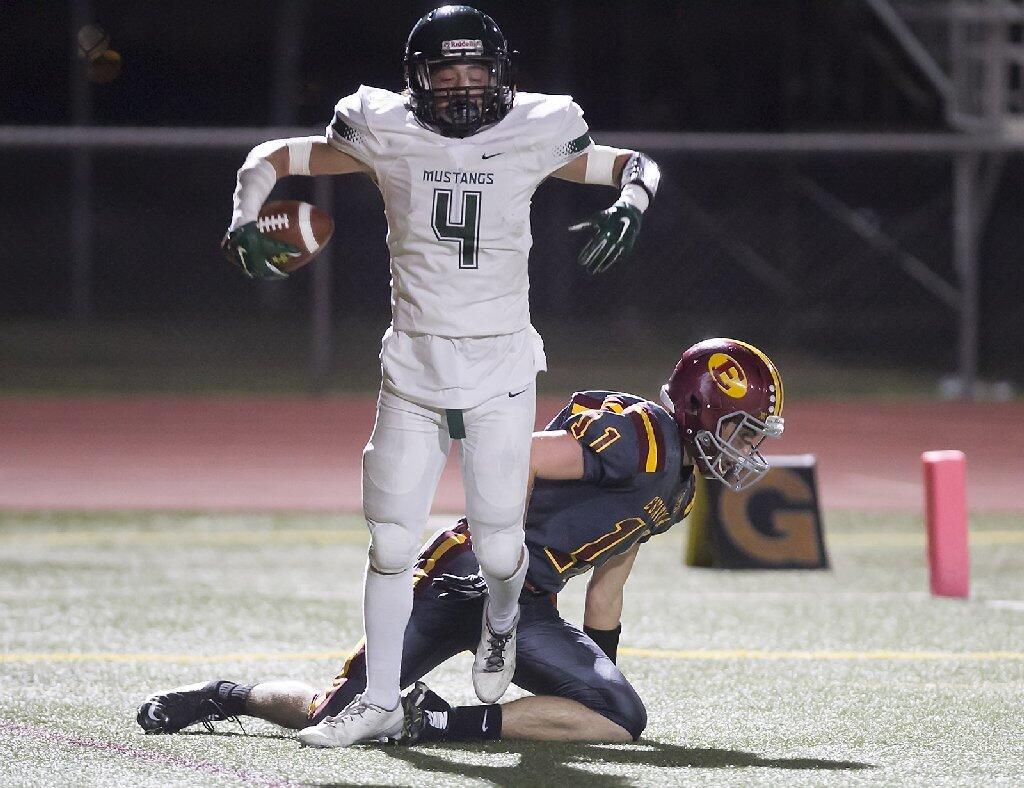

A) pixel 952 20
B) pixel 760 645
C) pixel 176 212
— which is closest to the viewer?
pixel 760 645

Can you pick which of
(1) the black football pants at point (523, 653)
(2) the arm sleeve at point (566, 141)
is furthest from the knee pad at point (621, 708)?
(2) the arm sleeve at point (566, 141)

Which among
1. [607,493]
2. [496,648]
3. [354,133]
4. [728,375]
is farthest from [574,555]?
[354,133]

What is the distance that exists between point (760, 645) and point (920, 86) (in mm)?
12310

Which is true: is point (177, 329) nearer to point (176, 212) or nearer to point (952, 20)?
point (176, 212)

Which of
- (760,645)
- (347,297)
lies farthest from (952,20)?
(760,645)

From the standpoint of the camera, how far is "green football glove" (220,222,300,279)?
4.15 meters

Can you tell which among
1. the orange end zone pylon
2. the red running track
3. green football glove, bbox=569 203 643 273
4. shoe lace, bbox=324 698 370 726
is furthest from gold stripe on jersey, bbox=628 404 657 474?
the red running track

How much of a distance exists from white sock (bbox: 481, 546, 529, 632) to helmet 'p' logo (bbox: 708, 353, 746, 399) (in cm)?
64

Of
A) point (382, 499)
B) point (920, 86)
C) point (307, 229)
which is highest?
point (920, 86)

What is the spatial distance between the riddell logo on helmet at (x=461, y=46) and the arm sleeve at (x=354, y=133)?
259mm

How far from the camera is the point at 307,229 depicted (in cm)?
432

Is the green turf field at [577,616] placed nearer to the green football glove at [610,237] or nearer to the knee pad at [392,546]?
the knee pad at [392,546]

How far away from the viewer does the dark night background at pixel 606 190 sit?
16562mm

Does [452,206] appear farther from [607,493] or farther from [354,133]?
[607,493]
